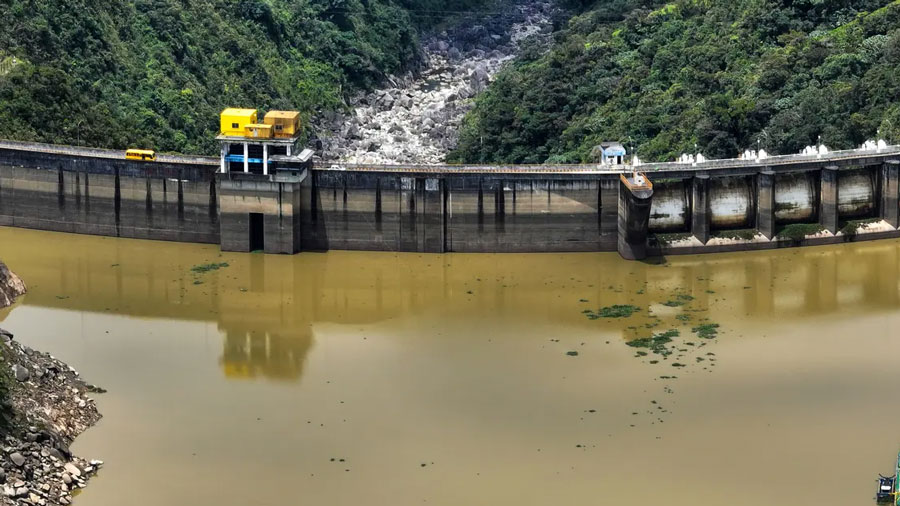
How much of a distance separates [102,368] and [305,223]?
17.3m

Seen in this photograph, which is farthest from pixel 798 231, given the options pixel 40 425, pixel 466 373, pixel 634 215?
pixel 40 425

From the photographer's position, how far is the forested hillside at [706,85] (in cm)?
7375

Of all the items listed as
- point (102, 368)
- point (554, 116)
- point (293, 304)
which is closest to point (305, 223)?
point (293, 304)

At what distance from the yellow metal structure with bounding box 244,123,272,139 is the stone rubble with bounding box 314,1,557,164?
20542mm

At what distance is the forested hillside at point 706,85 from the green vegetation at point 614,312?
1870 centimetres

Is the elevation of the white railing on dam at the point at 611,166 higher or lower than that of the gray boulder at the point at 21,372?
higher

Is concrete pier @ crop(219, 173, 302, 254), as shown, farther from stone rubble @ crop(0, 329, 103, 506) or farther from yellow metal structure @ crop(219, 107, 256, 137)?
stone rubble @ crop(0, 329, 103, 506)

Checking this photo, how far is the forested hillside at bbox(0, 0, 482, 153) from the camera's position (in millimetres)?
79000

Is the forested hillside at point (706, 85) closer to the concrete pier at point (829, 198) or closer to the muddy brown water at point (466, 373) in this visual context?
the concrete pier at point (829, 198)

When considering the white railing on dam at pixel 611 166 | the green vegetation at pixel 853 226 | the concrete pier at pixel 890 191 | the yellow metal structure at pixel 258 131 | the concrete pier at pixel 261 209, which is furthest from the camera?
the green vegetation at pixel 853 226

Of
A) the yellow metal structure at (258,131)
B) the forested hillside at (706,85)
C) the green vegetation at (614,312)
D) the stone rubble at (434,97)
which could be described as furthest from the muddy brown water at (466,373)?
the stone rubble at (434,97)

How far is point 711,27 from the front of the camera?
89438mm

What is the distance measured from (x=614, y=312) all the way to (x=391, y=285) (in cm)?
980

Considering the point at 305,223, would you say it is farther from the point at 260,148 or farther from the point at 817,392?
the point at 817,392
